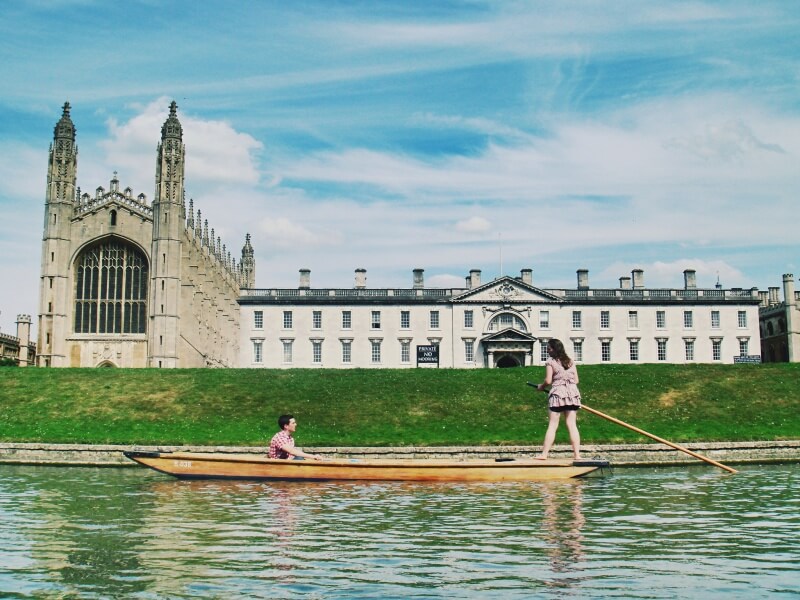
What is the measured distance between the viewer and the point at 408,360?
8081 cm

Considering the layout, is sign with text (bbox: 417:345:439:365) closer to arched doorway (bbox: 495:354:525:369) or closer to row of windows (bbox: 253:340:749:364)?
row of windows (bbox: 253:340:749:364)

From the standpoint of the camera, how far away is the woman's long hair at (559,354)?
18.4 metres

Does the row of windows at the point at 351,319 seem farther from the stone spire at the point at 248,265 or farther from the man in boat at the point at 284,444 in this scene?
the man in boat at the point at 284,444

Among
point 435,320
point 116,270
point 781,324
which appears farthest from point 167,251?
point 781,324

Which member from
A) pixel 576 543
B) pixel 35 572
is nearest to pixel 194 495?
pixel 35 572

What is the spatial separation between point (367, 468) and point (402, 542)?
8062mm

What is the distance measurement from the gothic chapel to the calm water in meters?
49.0

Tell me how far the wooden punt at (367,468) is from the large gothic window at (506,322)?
62.6 m

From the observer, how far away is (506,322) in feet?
267

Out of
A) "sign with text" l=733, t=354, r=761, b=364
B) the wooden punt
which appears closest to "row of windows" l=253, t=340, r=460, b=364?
"sign with text" l=733, t=354, r=761, b=364

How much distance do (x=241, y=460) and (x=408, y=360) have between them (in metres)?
61.7

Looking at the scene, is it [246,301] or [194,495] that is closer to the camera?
[194,495]

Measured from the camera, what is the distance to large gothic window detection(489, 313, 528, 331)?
81.1 meters

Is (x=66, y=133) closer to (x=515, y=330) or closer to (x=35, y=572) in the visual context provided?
(x=515, y=330)
